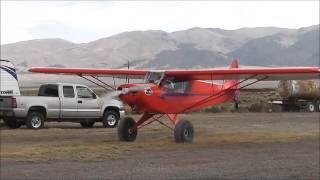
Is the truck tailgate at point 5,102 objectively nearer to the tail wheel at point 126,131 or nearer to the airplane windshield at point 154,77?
the tail wheel at point 126,131

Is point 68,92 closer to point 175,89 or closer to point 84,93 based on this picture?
point 84,93

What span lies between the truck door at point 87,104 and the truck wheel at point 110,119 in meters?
0.42

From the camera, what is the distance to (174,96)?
18.1m

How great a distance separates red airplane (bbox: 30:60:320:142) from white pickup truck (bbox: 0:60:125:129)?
2408 millimetres

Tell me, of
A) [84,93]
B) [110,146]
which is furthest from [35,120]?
[110,146]

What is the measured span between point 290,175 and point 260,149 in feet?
15.0

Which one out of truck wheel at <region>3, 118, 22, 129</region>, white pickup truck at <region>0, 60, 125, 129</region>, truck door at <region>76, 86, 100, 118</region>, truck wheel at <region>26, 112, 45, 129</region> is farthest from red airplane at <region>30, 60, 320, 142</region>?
truck wheel at <region>3, 118, 22, 129</region>

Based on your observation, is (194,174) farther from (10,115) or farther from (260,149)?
(10,115)

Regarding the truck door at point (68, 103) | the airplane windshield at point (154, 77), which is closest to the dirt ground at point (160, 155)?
the truck door at point (68, 103)

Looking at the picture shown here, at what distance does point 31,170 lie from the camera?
1146 centimetres

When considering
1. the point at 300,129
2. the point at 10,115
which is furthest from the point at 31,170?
the point at 300,129

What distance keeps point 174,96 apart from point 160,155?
13.8 ft

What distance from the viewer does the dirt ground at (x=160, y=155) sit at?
1103 cm

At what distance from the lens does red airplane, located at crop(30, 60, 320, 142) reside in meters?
16.6
